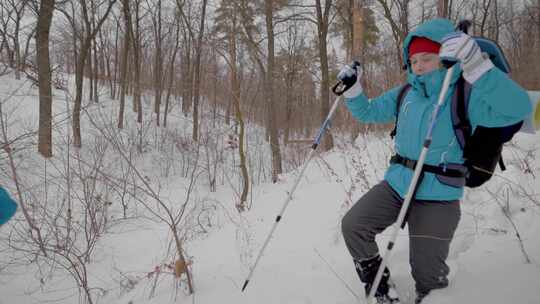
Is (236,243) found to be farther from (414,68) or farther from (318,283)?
(414,68)

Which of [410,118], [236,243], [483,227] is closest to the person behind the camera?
[410,118]

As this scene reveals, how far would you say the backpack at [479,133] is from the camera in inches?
56.9

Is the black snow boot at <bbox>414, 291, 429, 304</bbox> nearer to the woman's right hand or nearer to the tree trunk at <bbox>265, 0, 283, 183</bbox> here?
the woman's right hand

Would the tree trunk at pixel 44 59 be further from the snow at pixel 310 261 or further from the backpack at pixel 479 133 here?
the backpack at pixel 479 133

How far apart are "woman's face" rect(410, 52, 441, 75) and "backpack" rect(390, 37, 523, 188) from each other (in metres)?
0.16

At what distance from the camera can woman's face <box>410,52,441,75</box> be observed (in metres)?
1.62

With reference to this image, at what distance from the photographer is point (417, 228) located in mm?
1674

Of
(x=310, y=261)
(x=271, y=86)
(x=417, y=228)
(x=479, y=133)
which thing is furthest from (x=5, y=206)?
(x=271, y=86)

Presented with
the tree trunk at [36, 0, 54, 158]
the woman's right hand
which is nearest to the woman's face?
the woman's right hand

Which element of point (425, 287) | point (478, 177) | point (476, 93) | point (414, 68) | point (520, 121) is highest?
point (414, 68)

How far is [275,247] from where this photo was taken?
2918mm

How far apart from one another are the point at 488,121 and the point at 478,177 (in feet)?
1.15

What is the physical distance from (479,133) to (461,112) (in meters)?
0.14

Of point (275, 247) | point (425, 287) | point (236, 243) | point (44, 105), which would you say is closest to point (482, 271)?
point (425, 287)
